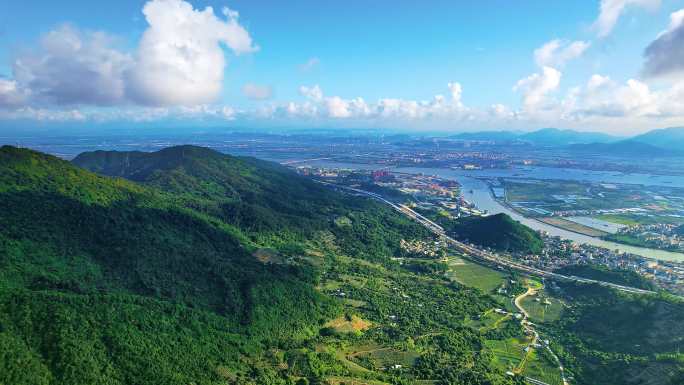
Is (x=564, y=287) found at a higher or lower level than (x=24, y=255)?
lower

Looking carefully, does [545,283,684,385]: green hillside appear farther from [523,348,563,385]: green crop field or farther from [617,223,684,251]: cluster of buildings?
[617,223,684,251]: cluster of buildings

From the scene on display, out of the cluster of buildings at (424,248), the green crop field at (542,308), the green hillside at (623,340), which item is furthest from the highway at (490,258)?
the green crop field at (542,308)

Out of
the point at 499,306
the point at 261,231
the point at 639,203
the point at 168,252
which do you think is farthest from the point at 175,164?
the point at 639,203

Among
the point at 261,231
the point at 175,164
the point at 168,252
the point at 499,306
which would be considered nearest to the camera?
the point at 168,252

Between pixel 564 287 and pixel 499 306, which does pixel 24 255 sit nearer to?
pixel 499 306

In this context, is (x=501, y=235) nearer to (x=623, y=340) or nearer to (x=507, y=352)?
(x=623, y=340)

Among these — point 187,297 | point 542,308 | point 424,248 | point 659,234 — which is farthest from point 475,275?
point 659,234

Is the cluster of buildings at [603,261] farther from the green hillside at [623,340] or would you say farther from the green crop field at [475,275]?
the green hillside at [623,340]
